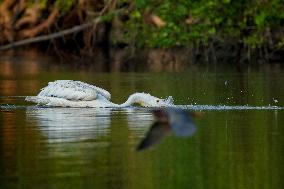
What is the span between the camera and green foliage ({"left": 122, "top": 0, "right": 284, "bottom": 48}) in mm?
28406

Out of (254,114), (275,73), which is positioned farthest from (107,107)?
(275,73)

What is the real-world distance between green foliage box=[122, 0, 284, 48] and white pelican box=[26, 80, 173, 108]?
Answer: 12.4 metres

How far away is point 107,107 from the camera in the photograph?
1553cm

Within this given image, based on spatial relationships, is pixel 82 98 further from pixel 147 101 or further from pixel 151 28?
pixel 151 28

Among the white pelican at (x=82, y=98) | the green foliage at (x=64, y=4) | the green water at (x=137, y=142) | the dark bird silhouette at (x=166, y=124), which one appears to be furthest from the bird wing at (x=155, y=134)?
the green foliage at (x=64, y=4)

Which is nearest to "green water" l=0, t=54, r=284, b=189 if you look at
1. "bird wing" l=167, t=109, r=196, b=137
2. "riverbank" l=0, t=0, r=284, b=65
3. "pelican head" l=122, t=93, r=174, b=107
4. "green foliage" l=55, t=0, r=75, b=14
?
"pelican head" l=122, t=93, r=174, b=107

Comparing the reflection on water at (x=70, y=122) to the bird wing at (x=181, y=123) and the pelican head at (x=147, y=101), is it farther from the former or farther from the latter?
the bird wing at (x=181, y=123)

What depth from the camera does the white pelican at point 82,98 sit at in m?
15.6

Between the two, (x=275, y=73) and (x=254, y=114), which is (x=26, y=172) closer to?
(x=254, y=114)

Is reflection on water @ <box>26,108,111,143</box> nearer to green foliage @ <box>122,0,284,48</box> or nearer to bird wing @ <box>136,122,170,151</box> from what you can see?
bird wing @ <box>136,122,170,151</box>

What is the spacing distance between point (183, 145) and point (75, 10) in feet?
84.4

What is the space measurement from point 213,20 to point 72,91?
13625mm

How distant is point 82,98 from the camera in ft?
51.3

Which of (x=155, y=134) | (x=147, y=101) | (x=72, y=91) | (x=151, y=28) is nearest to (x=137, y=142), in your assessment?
(x=155, y=134)
